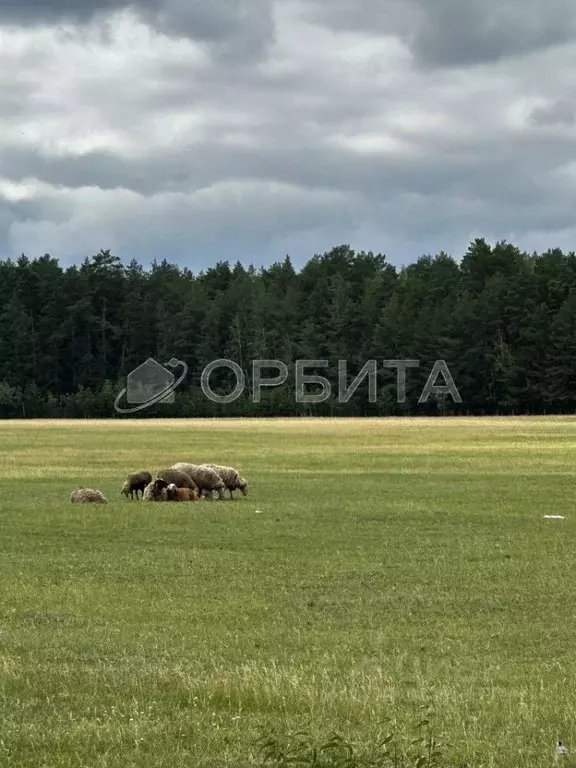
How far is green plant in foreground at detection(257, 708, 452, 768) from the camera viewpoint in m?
7.27

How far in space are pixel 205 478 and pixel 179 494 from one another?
1404mm

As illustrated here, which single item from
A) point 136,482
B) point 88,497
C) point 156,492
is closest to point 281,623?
point 88,497

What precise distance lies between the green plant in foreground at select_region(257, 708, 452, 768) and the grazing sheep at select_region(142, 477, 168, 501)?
23010 mm

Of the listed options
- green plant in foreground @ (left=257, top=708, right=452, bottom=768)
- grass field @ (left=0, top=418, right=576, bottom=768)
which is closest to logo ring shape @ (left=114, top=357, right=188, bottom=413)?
grass field @ (left=0, top=418, right=576, bottom=768)

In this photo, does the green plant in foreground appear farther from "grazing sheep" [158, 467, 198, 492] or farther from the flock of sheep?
"grazing sheep" [158, 467, 198, 492]

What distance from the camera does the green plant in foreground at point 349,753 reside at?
7.27 metres

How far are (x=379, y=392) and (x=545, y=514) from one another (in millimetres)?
102782

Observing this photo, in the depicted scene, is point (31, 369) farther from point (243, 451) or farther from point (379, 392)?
point (243, 451)

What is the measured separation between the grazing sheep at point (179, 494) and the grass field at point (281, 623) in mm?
1510

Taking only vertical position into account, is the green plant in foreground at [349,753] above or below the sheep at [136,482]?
above

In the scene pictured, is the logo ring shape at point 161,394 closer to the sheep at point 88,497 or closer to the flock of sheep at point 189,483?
the flock of sheep at point 189,483

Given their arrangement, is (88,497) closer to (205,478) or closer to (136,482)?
(136,482)

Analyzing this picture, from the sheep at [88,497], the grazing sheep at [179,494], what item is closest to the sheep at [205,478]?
the grazing sheep at [179,494]

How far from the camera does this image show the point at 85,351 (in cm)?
14812
